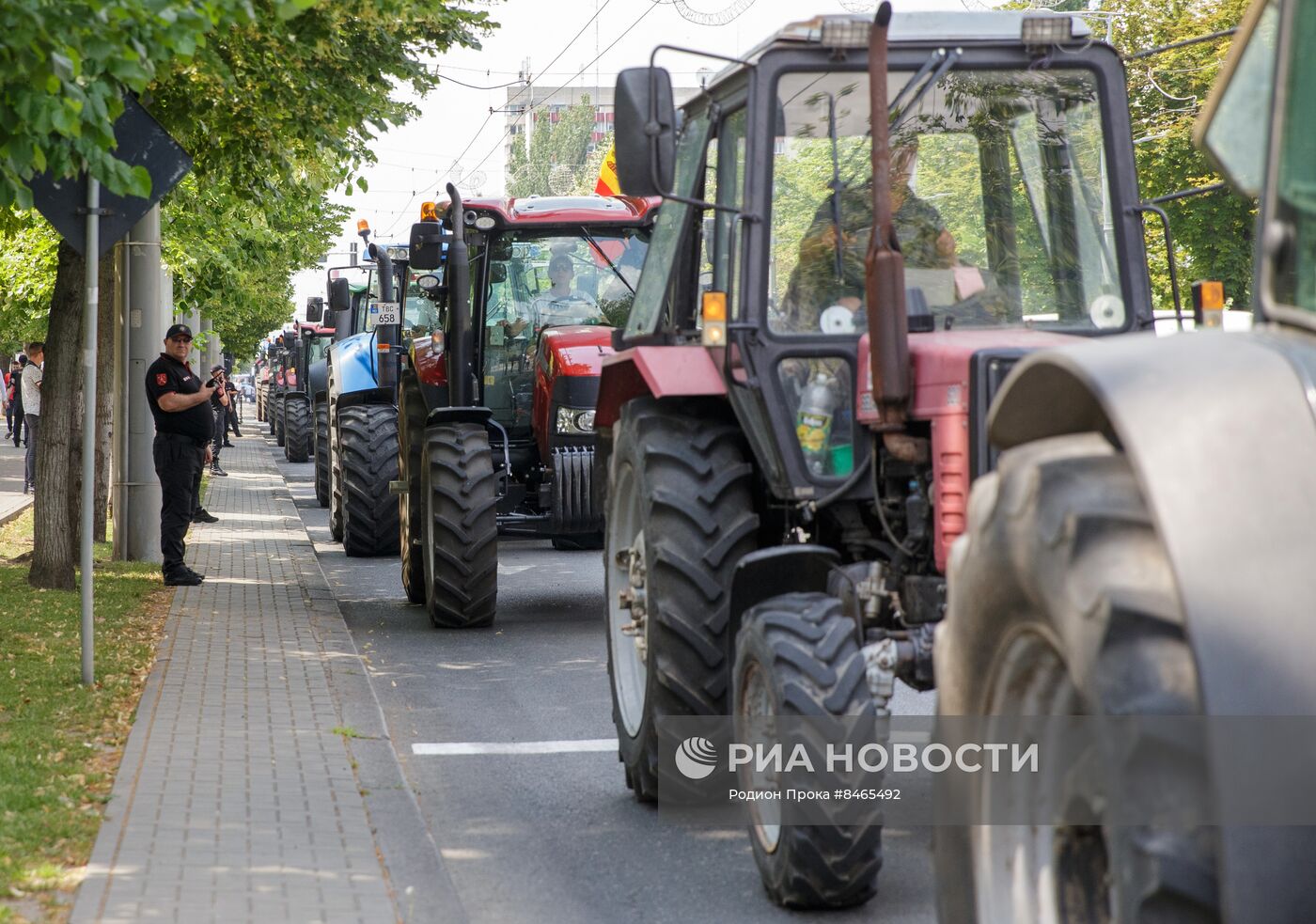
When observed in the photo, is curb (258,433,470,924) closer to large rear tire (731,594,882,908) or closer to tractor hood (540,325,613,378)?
large rear tire (731,594,882,908)

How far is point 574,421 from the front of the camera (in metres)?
11.1

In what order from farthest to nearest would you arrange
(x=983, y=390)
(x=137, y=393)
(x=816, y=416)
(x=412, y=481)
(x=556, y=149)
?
(x=556, y=149) → (x=137, y=393) → (x=412, y=481) → (x=816, y=416) → (x=983, y=390)

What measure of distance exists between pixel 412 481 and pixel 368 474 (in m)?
3.03

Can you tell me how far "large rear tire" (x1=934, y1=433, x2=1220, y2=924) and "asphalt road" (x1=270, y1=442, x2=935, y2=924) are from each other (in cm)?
215

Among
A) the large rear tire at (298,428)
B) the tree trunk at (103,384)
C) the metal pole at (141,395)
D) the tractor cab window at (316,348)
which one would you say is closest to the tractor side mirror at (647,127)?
the metal pole at (141,395)

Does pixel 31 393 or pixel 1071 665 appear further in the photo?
pixel 31 393

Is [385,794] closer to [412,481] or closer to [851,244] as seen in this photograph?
[851,244]

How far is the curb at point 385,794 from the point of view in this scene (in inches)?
207

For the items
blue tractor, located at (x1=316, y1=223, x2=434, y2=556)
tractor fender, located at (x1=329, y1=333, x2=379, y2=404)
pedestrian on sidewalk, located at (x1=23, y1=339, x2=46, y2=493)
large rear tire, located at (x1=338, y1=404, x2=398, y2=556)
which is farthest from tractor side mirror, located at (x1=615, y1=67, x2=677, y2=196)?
pedestrian on sidewalk, located at (x1=23, y1=339, x2=46, y2=493)

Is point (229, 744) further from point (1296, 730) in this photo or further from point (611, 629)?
point (1296, 730)

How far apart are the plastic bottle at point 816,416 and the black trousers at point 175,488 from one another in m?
8.30

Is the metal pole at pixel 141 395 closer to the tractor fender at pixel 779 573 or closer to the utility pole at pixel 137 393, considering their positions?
the utility pole at pixel 137 393

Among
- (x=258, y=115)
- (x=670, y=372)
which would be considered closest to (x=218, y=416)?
(x=258, y=115)

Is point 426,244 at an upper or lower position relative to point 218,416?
upper
